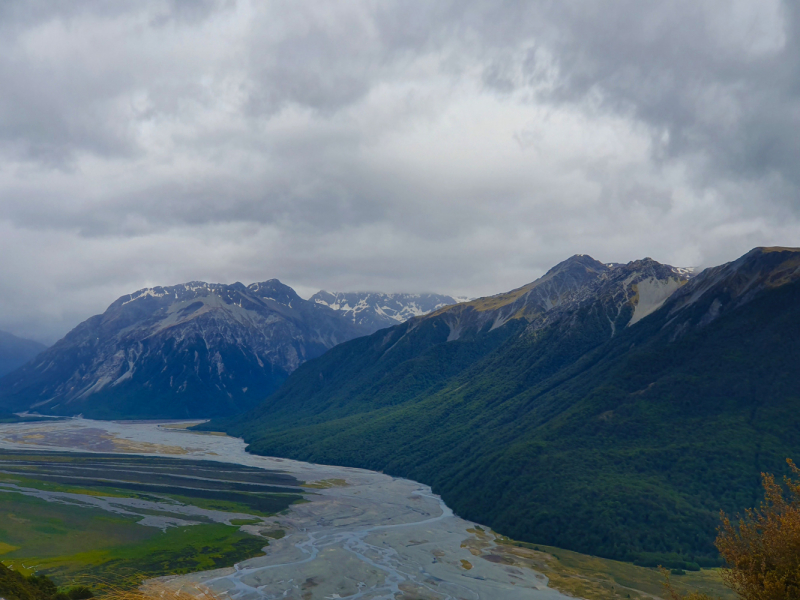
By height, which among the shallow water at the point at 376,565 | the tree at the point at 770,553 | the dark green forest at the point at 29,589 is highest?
the tree at the point at 770,553

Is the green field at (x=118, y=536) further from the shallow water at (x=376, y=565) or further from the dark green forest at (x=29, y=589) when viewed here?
the dark green forest at (x=29, y=589)

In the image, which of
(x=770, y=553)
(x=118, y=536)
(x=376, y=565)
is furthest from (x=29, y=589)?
(x=770, y=553)

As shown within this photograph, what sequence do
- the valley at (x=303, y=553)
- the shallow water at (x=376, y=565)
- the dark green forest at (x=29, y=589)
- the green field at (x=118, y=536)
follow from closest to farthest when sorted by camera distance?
the dark green forest at (x=29, y=589)
the shallow water at (x=376, y=565)
the valley at (x=303, y=553)
the green field at (x=118, y=536)

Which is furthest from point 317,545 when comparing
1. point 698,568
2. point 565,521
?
point 698,568

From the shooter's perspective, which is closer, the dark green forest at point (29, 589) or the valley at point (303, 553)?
the dark green forest at point (29, 589)

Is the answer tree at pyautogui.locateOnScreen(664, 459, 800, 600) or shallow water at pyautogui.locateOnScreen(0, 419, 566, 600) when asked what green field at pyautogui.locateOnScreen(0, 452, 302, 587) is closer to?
shallow water at pyautogui.locateOnScreen(0, 419, 566, 600)

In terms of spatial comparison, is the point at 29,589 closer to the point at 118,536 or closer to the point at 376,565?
the point at 376,565

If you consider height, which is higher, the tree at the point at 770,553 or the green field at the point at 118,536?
the tree at the point at 770,553

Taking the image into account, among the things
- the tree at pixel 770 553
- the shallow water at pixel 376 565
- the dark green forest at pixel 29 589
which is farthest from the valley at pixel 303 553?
the tree at pixel 770 553

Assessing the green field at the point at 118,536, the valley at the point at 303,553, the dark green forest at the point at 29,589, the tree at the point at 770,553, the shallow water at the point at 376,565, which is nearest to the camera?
the tree at the point at 770,553

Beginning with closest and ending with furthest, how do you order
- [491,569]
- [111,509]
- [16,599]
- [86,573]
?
[16,599], [86,573], [491,569], [111,509]

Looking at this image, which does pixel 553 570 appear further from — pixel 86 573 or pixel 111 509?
pixel 111 509
